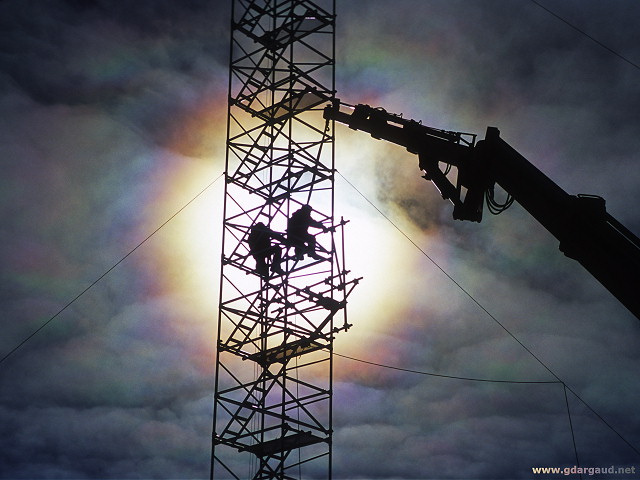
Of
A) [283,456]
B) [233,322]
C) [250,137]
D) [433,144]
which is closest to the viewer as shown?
[433,144]

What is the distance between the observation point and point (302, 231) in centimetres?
3005

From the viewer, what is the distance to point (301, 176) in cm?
3197

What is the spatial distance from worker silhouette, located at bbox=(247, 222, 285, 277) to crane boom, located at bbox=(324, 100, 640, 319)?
16.3ft

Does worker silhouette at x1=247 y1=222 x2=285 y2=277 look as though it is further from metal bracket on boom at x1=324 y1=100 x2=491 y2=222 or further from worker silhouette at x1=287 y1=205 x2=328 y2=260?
metal bracket on boom at x1=324 y1=100 x2=491 y2=222

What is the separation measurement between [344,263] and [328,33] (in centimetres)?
933

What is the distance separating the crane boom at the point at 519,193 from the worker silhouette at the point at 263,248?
4982 millimetres

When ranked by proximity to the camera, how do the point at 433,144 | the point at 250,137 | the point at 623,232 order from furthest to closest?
the point at 250,137
the point at 433,144
the point at 623,232

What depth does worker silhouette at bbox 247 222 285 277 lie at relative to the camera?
3031 centimetres

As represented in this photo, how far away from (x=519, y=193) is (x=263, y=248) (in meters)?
10.7

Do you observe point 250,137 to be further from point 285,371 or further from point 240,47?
point 285,371

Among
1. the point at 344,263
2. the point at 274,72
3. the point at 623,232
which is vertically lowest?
the point at 623,232

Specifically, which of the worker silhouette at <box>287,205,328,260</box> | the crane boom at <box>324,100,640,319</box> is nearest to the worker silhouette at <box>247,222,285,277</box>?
the worker silhouette at <box>287,205,328,260</box>

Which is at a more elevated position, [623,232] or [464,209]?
[464,209]

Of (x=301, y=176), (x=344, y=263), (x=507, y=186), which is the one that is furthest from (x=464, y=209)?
(x=301, y=176)
